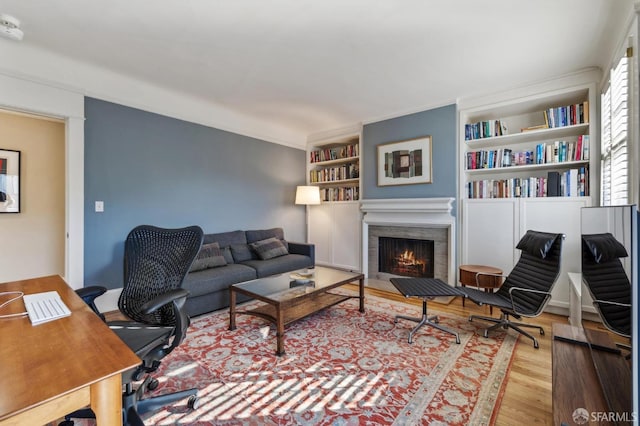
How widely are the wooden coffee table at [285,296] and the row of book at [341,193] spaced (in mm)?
1871

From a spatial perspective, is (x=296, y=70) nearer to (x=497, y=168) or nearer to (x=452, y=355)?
(x=497, y=168)

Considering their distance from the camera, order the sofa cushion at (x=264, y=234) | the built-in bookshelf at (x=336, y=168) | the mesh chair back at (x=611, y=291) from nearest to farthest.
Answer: the mesh chair back at (x=611, y=291) → the sofa cushion at (x=264, y=234) → the built-in bookshelf at (x=336, y=168)

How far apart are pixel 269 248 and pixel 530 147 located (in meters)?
3.61

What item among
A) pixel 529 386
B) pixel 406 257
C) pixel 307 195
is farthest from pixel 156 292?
pixel 406 257

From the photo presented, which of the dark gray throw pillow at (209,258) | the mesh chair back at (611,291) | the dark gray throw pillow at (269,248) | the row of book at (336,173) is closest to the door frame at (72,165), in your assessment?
the dark gray throw pillow at (209,258)

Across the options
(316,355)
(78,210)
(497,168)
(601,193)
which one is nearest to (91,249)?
(78,210)

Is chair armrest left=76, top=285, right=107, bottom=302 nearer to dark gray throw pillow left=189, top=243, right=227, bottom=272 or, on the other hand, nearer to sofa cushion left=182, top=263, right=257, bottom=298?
sofa cushion left=182, top=263, right=257, bottom=298

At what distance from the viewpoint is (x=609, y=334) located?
1.21 m

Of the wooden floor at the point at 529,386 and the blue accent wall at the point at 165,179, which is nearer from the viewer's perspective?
the wooden floor at the point at 529,386

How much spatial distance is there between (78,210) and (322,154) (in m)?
3.56

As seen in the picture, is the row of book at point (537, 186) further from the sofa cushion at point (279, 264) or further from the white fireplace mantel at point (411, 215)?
the sofa cushion at point (279, 264)

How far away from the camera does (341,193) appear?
15.8 ft

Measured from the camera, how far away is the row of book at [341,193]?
4.68 metres

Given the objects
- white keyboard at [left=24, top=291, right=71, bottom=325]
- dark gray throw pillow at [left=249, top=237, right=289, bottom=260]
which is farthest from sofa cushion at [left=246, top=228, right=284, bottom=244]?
white keyboard at [left=24, top=291, right=71, bottom=325]
